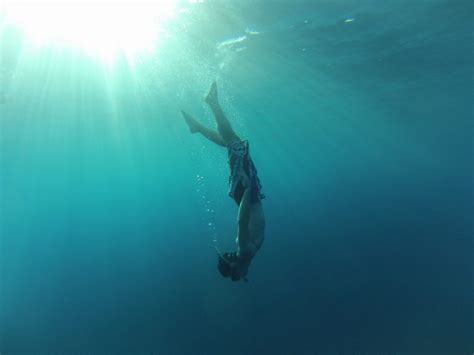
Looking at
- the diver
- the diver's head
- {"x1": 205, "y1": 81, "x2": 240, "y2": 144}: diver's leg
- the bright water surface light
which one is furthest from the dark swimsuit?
the bright water surface light

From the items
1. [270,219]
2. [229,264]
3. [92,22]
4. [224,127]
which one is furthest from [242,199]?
[270,219]

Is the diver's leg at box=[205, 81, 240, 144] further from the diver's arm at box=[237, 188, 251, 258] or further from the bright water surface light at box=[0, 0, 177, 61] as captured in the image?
the bright water surface light at box=[0, 0, 177, 61]

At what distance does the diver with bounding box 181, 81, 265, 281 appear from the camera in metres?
4.62

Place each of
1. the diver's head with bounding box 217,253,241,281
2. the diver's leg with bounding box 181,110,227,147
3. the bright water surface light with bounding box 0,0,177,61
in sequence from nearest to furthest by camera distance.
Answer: the diver's head with bounding box 217,253,241,281 → the diver's leg with bounding box 181,110,227,147 → the bright water surface light with bounding box 0,0,177,61

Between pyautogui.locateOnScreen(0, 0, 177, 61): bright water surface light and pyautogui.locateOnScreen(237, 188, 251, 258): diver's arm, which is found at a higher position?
pyautogui.locateOnScreen(0, 0, 177, 61): bright water surface light

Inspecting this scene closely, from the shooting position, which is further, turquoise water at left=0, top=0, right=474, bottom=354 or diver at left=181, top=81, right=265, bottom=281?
turquoise water at left=0, top=0, right=474, bottom=354

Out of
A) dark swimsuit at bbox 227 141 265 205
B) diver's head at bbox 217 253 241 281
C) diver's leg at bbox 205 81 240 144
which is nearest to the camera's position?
diver's head at bbox 217 253 241 281

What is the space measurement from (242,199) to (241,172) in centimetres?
69

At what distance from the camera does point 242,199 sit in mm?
5055

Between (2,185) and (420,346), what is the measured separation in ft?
177

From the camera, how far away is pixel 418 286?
1573cm

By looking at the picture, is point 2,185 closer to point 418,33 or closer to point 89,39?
point 89,39

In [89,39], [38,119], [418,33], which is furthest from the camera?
[38,119]

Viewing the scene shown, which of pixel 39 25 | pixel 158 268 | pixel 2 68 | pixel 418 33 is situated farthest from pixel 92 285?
pixel 418 33
